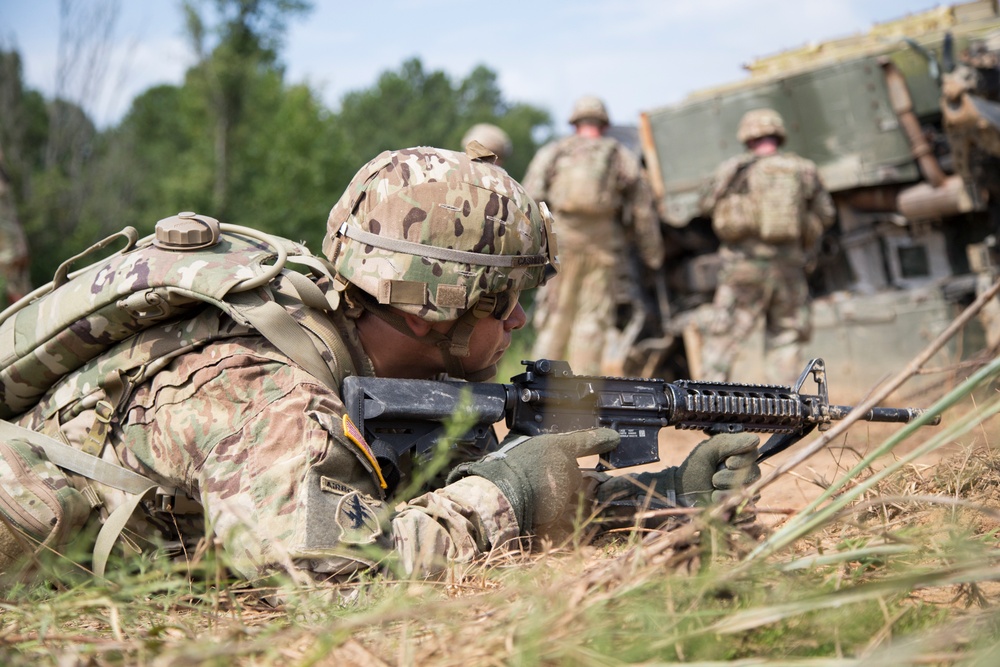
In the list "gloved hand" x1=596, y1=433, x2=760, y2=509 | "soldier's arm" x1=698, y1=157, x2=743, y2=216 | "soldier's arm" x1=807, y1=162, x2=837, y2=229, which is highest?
"soldier's arm" x1=698, y1=157, x2=743, y2=216

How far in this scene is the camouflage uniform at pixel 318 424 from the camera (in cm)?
245

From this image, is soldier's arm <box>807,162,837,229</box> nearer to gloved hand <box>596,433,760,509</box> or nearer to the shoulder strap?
gloved hand <box>596,433,760,509</box>

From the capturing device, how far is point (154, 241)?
116 inches

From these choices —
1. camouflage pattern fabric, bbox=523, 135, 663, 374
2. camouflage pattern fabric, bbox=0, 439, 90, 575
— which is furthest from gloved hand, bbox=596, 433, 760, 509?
camouflage pattern fabric, bbox=523, 135, 663, 374

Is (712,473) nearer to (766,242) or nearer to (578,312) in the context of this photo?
(766,242)

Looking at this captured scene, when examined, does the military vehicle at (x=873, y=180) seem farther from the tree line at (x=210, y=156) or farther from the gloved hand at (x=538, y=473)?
the tree line at (x=210, y=156)

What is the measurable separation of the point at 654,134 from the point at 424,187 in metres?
6.90

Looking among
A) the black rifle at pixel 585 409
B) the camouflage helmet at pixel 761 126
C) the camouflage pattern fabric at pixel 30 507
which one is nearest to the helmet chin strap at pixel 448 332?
the black rifle at pixel 585 409

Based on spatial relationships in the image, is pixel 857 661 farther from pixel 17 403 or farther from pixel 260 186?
pixel 260 186

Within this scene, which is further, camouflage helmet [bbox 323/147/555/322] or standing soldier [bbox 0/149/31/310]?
standing soldier [bbox 0/149/31/310]

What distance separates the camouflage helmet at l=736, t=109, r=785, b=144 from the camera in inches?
326

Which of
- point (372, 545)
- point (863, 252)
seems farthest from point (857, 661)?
point (863, 252)

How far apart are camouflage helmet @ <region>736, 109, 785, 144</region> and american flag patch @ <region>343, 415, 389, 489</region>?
20.9 ft

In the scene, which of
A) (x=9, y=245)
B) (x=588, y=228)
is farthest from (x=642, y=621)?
(x=588, y=228)
